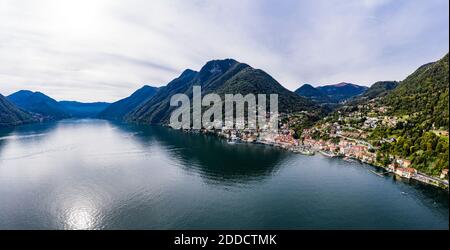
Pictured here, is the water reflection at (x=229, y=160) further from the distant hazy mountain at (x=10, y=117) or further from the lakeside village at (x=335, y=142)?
the distant hazy mountain at (x=10, y=117)

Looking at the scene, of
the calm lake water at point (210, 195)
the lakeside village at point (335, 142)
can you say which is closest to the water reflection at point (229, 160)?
the calm lake water at point (210, 195)

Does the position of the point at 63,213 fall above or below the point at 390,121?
below

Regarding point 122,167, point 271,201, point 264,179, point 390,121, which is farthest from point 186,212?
point 390,121

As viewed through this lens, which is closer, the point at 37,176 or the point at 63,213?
the point at 63,213

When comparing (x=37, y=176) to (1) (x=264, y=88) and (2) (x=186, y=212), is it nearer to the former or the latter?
(2) (x=186, y=212)

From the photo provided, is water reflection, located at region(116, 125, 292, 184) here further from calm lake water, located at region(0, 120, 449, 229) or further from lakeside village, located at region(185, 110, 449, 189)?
lakeside village, located at region(185, 110, 449, 189)

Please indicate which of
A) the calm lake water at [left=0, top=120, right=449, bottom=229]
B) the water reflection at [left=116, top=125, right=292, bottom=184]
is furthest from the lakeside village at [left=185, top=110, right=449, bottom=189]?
the water reflection at [left=116, top=125, right=292, bottom=184]

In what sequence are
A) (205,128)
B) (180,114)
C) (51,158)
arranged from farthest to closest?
(180,114), (205,128), (51,158)
